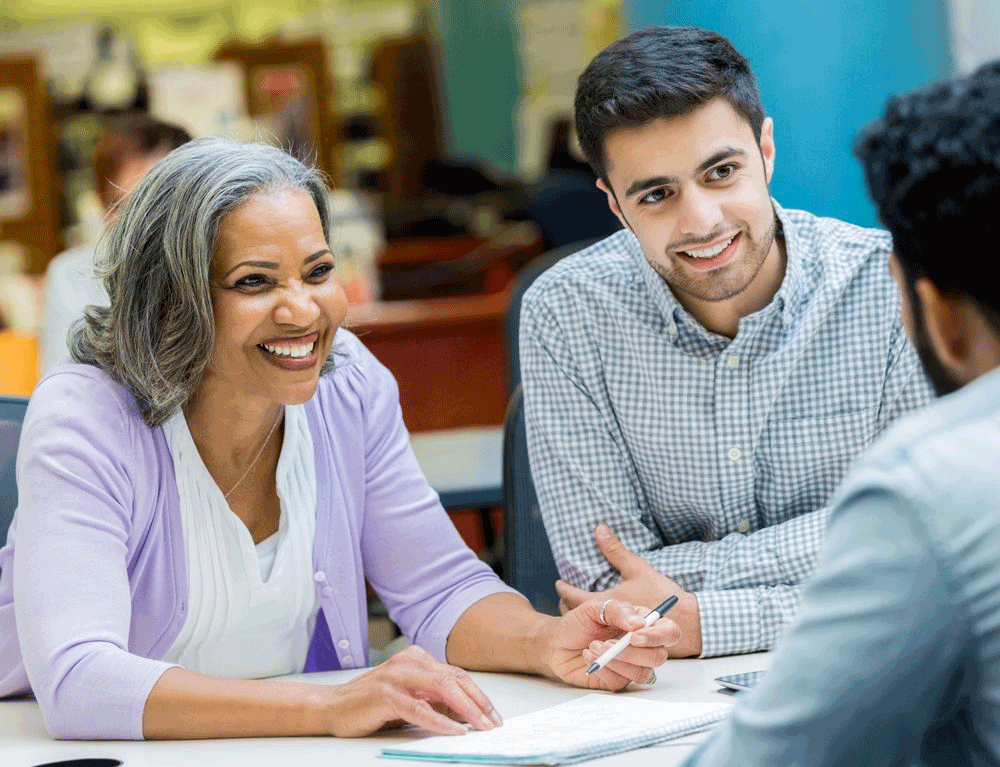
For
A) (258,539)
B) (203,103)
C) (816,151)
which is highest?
(203,103)

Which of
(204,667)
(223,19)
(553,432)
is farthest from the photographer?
(223,19)

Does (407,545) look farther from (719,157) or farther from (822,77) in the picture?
(822,77)

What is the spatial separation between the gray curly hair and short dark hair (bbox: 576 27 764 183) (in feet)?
1.50

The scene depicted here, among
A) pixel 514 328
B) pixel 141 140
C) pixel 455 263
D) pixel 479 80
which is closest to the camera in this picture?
pixel 514 328

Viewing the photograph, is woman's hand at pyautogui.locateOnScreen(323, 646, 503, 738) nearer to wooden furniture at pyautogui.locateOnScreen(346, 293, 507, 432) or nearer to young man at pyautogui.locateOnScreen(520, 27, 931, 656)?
young man at pyautogui.locateOnScreen(520, 27, 931, 656)

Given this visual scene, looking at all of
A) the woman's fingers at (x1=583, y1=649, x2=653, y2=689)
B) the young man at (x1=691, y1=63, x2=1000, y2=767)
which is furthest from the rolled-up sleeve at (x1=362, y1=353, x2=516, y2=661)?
the young man at (x1=691, y1=63, x2=1000, y2=767)

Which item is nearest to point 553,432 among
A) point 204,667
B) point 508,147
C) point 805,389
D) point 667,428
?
point 667,428

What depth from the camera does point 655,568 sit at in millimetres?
1922

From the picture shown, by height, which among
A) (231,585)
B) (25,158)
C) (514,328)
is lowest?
(231,585)

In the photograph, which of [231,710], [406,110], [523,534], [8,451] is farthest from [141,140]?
[406,110]

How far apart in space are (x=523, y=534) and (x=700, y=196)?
2.15 ft

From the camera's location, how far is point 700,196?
1.91 meters

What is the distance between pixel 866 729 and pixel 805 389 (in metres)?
1.08

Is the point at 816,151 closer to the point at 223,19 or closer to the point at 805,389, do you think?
the point at 805,389
